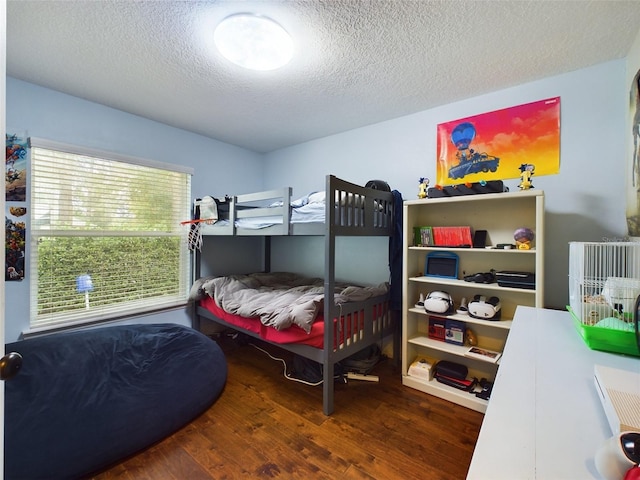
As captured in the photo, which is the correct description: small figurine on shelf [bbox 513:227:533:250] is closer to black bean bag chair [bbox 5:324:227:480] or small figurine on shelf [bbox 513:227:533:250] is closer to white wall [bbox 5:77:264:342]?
black bean bag chair [bbox 5:324:227:480]

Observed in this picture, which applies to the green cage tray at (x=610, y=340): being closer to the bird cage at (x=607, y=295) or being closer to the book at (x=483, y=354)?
the bird cage at (x=607, y=295)

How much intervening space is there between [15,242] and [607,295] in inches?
136

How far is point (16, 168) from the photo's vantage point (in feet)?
6.63

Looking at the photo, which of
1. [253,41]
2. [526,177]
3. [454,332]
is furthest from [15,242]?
[526,177]

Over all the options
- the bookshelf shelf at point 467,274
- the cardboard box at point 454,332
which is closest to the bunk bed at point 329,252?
the bookshelf shelf at point 467,274

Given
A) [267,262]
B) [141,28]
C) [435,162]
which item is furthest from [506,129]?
[267,262]

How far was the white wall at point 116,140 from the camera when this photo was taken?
204 centimetres

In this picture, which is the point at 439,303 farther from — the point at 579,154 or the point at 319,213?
the point at 579,154

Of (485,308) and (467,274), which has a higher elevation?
(467,274)

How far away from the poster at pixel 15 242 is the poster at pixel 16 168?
0.10m

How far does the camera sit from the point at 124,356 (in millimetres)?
1936

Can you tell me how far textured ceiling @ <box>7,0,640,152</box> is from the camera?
1373mm

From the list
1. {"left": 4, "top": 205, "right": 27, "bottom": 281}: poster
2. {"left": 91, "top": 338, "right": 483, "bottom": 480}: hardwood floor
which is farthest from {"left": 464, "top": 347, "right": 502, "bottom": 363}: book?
{"left": 4, "top": 205, "right": 27, "bottom": 281}: poster

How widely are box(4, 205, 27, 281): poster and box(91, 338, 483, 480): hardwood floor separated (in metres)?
1.62
